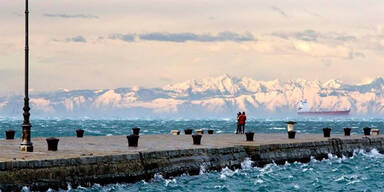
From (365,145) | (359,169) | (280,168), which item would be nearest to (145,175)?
(280,168)

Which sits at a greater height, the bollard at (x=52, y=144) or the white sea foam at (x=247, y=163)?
the bollard at (x=52, y=144)

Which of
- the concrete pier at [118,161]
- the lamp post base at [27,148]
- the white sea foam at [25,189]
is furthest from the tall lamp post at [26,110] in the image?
the white sea foam at [25,189]

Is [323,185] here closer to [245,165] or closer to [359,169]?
[245,165]

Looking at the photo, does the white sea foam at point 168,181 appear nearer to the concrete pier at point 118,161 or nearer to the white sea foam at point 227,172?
the concrete pier at point 118,161

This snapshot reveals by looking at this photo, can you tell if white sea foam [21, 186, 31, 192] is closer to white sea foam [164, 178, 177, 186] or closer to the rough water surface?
the rough water surface

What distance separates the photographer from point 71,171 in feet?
86.1

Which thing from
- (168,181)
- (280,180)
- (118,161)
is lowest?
(280,180)

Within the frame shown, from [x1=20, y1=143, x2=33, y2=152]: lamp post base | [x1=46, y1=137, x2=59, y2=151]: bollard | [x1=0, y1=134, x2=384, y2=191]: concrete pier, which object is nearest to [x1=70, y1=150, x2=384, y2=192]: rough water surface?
[x1=0, y1=134, x2=384, y2=191]: concrete pier

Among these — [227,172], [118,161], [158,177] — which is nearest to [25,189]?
[118,161]

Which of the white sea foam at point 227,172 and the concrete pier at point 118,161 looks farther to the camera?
the white sea foam at point 227,172

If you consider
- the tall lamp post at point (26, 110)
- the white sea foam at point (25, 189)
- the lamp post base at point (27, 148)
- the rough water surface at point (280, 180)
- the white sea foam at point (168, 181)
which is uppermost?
the tall lamp post at point (26, 110)

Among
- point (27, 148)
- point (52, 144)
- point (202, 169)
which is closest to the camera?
point (27, 148)

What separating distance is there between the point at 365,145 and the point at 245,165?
49.6 feet

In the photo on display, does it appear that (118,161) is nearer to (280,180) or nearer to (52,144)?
(52,144)
